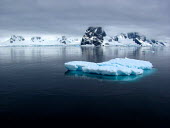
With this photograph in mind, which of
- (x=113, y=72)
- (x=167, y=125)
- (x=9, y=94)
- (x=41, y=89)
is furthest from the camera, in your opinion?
(x=113, y=72)

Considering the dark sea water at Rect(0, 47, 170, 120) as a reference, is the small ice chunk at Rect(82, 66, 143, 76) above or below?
above

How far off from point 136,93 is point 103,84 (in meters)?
5.09

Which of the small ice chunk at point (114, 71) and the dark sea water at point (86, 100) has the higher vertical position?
the small ice chunk at point (114, 71)

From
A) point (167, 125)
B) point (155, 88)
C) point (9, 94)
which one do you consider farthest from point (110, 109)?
point (9, 94)

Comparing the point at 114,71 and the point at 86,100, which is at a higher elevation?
the point at 114,71

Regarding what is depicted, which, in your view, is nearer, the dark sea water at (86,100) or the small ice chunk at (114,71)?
the dark sea water at (86,100)

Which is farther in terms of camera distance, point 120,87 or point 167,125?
point 120,87

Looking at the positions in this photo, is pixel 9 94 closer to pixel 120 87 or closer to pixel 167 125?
pixel 120 87

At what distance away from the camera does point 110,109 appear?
14.2m

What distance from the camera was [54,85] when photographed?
2153cm

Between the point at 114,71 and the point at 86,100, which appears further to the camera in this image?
the point at 114,71

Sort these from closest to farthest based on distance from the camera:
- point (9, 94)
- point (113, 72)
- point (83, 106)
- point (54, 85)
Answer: point (83, 106) < point (9, 94) < point (54, 85) < point (113, 72)

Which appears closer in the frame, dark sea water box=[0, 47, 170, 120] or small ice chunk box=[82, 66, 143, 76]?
dark sea water box=[0, 47, 170, 120]

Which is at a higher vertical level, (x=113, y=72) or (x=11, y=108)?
(x=113, y=72)
